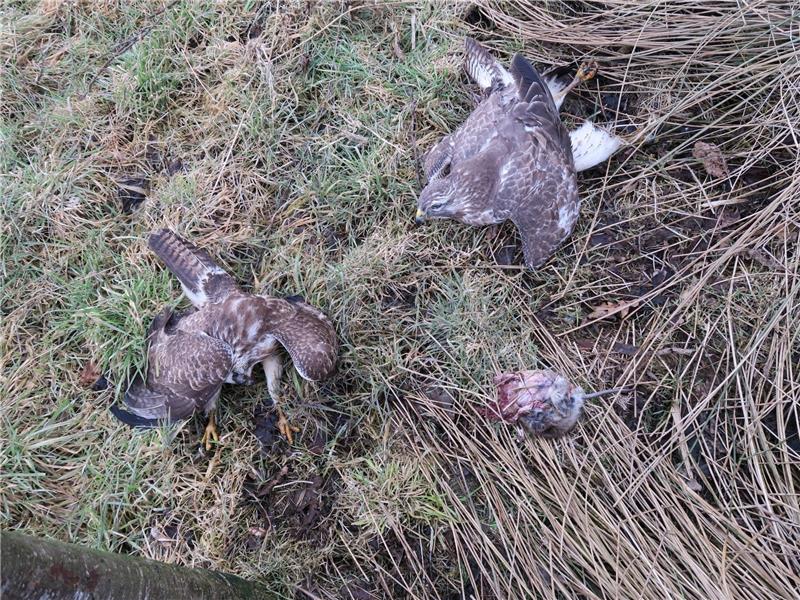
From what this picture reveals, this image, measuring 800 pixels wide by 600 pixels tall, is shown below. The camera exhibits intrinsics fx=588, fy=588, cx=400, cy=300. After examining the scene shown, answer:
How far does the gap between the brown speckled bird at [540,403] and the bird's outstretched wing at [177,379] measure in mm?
1600

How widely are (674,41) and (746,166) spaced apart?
90cm

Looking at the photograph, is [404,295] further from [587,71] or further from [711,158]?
[711,158]

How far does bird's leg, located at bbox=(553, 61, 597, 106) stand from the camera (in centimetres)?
375

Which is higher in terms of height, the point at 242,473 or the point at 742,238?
the point at 742,238

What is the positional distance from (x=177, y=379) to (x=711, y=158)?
3429mm

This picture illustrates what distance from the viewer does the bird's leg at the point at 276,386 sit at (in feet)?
11.6

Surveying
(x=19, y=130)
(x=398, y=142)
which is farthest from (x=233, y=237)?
(x=19, y=130)

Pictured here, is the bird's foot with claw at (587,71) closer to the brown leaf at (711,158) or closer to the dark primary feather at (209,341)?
the brown leaf at (711,158)

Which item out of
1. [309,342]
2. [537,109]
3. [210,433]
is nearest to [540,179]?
[537,109]

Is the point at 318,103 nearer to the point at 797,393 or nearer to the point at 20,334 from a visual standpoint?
the point at 20,334

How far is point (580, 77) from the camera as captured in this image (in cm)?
375

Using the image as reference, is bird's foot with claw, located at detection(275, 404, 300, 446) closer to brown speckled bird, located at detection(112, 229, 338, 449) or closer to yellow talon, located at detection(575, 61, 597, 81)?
brown speckled bird, located at detection(112, 229, 338, 449)

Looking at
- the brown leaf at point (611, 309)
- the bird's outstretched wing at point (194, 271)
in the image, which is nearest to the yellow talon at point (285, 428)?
the bird's outstretched wing at point (194, 271)

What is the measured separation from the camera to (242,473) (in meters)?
3.52
